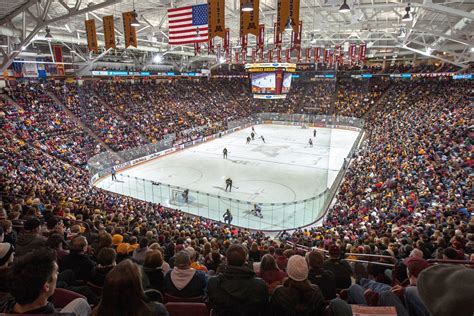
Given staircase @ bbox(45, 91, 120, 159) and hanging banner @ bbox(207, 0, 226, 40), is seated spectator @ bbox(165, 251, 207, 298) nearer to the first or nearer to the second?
hanging banner @ bbox(207, 0, 226, 40)

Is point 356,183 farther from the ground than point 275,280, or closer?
closer

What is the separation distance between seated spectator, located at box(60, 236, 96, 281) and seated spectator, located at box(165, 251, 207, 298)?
1.10 metres

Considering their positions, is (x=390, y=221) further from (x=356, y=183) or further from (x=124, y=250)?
(x=124, y=250)

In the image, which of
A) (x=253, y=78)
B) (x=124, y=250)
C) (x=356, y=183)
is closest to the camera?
(x=124, y=250)

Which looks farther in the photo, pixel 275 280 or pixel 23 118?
pixel 23 118

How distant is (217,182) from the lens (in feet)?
76.9

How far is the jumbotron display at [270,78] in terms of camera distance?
Result: 1313 inches

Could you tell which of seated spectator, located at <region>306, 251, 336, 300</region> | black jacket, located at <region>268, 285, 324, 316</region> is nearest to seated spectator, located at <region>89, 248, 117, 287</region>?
black jacket, located at <region>268, 285, 324, 316</region>

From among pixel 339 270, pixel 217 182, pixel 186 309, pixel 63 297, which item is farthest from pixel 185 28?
pixel 186 309

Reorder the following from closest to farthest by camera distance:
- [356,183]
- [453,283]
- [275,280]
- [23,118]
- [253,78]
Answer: [453,283] < [275,280] < [356,183] < [23,118] < [253,78]

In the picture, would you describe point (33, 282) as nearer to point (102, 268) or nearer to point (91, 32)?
point (102, 268)

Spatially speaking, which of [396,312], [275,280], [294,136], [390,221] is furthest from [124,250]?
[294,136]

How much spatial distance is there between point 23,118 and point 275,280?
94.5ft

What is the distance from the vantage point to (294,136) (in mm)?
41656
